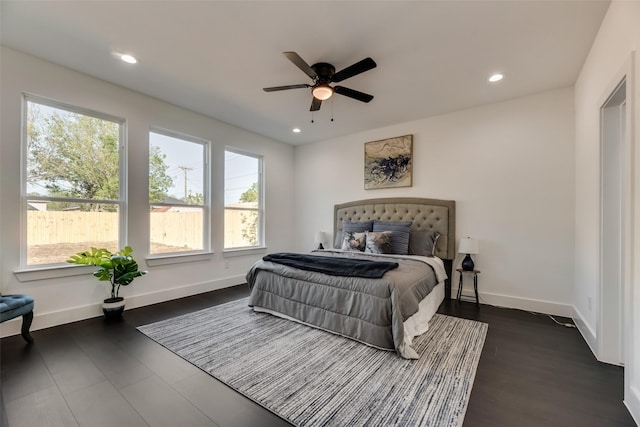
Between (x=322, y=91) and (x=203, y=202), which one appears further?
(x=203, y=202)

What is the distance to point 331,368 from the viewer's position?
6.79 ft

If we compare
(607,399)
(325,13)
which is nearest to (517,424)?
(607,399)

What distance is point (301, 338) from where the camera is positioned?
2.58 m

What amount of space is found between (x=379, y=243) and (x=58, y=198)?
4001mm

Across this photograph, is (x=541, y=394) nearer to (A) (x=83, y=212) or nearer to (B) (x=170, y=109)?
(A) (x=83, y=212)

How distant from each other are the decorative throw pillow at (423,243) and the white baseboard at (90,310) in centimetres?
325

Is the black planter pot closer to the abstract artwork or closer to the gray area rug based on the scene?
the gray area rug

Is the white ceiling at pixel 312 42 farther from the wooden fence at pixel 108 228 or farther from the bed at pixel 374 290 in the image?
the bed at pixel 374 290

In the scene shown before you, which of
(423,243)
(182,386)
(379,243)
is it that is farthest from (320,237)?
(182,386)

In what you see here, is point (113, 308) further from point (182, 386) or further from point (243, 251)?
point (243, 251)

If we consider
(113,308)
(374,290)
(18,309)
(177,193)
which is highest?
(177,193)

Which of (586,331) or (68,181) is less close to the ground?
(68,181)

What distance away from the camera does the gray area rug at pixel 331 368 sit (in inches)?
63.4

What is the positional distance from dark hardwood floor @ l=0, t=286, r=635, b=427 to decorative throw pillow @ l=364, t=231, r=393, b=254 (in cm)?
155
